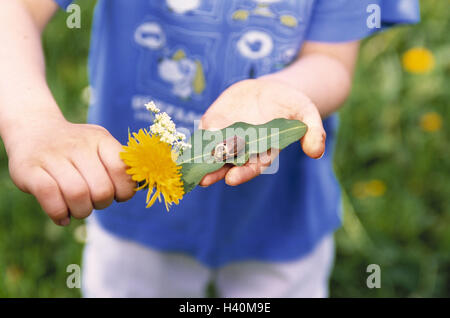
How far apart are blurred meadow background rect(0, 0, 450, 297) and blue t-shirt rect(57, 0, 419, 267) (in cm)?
28

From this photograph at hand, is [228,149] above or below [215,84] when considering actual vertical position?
below

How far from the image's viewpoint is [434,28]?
1.70 metres

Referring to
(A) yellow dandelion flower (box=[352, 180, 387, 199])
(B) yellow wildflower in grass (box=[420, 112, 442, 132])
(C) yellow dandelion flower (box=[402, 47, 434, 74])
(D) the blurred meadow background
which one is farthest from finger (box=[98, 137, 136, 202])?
(C) yellow dandelion flower (box=[402, 47, 434, 74])

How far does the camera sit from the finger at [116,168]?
20.4 inches

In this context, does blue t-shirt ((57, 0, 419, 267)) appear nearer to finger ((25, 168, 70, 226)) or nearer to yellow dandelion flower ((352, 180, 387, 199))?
finger ((25, 168, 70, 226))

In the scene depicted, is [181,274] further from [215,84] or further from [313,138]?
[313,138]

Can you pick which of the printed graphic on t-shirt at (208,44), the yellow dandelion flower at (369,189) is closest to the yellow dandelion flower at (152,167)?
the printed graphic on t-shirt at (208,44)

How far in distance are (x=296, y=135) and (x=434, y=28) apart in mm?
1349

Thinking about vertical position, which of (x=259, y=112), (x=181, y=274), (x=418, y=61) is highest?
(x=418, y=61)

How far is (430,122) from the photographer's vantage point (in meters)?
1.47

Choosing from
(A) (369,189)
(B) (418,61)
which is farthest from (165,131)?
(B) (418,61)

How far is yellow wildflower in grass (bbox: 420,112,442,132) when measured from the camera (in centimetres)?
146

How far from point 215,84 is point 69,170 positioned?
364mm

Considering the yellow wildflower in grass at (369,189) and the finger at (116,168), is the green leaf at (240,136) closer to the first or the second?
the finger at (116,168)
